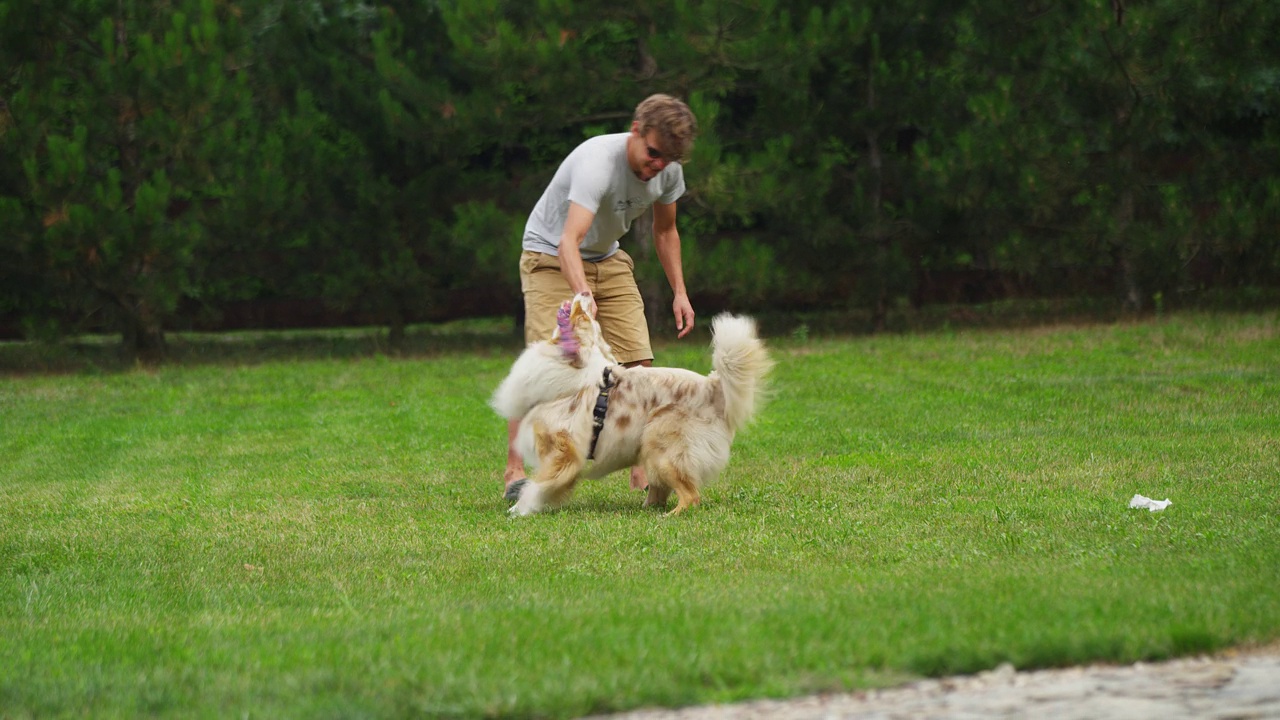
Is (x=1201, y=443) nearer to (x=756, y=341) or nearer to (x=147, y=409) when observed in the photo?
(x=756, y=341)

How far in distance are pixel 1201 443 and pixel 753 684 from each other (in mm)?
5710

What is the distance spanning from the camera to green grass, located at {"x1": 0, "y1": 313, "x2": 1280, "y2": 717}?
3.92 m

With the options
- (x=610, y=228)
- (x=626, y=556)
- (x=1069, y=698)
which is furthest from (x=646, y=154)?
(x=1069, y=698)

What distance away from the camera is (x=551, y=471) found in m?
6.88

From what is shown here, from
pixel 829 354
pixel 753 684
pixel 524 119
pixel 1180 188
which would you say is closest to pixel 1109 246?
pixel 1180 188

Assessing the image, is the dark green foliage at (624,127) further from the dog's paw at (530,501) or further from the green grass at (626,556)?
the dog's paw at (530,501)

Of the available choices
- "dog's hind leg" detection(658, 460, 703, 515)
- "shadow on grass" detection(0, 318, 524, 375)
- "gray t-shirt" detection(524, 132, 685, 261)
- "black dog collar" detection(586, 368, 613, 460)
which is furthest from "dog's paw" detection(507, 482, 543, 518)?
"shadow on grass" detection(0, 318, 524, 375)

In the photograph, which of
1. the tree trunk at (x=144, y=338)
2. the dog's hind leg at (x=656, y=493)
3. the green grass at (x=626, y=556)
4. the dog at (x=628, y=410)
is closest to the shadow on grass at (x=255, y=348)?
the tree trunk at (x=144, y=338)

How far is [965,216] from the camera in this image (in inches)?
729

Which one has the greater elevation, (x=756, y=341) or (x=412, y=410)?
(x=756, y=341)

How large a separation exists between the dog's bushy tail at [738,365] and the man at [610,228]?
23 cm

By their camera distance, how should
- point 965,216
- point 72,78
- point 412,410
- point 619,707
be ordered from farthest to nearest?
1. point 965,216
2. point 72,78
3. point 412,410
4. point 619,707

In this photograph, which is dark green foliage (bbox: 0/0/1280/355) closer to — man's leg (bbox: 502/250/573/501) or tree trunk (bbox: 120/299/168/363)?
tree trunk (bbox: 120/299/168/363)

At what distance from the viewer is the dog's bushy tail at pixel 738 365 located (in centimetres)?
671
